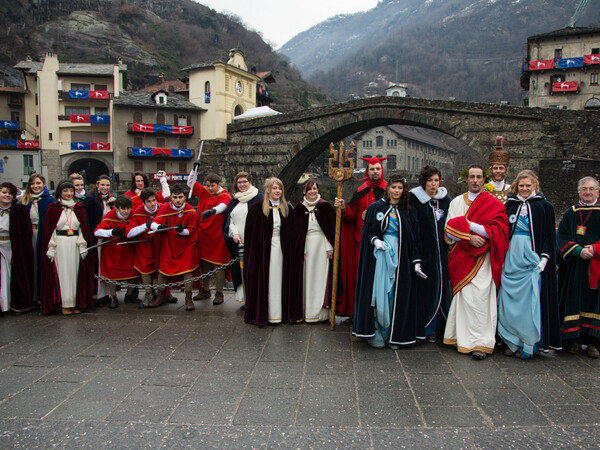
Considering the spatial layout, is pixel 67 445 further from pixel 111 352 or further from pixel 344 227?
pixel 344 227

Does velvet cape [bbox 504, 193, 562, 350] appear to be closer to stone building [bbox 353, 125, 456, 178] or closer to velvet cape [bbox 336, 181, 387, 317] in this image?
velvet cape [bbox 336, 181, 387, 317]

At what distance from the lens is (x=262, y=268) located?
6164 mm

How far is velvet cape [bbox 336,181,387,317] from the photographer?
6246mm

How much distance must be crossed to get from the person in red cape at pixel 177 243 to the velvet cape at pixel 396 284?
2790 millimetres

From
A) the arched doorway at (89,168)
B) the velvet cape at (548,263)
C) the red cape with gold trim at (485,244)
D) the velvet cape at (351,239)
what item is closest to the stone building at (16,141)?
the arched doorway at (89,168)

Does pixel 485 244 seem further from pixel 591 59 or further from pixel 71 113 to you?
pixel 71 113

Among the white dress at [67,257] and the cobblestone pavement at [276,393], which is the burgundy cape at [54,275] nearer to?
the white dress at [67,257]

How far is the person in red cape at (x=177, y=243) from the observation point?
23.0 feet

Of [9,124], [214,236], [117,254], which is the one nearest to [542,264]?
[214,236]

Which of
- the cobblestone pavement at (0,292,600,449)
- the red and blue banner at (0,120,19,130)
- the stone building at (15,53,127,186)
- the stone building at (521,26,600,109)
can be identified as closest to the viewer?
the cobblestone pavement at (0,292,600,449)

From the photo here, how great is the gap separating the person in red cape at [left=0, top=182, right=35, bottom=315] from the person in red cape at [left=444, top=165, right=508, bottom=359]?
564 centimetres

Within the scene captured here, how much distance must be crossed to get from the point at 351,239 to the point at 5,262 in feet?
15.5

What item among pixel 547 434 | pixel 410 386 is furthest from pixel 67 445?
pixel 547 434

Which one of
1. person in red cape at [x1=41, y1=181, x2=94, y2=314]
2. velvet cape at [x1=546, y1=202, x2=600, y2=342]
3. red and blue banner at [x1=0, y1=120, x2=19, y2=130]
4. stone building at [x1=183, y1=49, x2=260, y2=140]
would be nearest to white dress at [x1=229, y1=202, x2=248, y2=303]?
person in red cape at [x1=41, y1=181, x2=94, y2=314]
